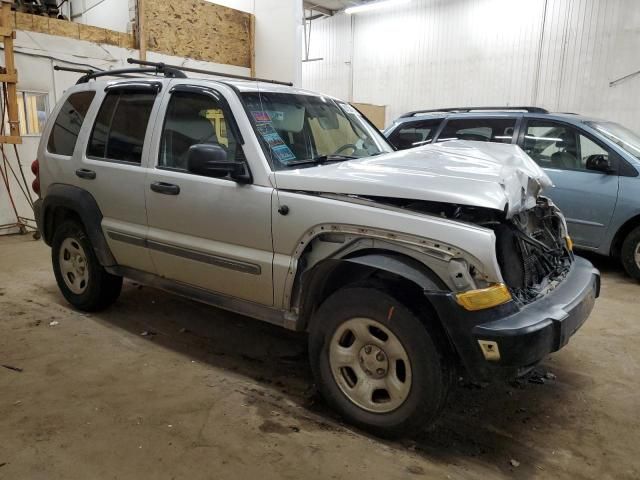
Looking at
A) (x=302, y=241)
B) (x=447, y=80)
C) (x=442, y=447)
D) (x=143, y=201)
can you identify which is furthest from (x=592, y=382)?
(x=447, y=80)

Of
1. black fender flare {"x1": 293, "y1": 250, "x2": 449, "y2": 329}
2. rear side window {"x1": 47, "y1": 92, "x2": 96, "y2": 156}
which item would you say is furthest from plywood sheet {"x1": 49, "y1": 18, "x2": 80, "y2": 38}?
black fender flare {"x1": 293, "y1": 250, "x2": 449, "y2": 329}

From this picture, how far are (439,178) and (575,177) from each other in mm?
3795

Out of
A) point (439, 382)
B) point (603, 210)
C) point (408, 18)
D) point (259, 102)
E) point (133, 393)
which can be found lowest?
point (133, 393)

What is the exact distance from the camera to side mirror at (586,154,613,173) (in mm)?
5328

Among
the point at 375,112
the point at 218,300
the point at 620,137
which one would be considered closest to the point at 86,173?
the point at 218,300

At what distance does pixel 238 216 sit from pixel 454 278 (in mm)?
1365

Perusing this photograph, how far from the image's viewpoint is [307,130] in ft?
11.1

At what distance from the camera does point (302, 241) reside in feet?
9.04

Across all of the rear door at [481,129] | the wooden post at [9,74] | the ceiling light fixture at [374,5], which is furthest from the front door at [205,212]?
the ceiling light fixture at [374,5]

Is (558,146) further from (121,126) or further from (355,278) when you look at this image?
(121,126)

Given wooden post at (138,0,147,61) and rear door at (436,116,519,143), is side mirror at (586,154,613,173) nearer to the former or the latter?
rear door at (436,116,519,143)

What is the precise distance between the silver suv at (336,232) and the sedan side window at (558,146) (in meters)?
2.62

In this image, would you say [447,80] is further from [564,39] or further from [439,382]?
[439,382]

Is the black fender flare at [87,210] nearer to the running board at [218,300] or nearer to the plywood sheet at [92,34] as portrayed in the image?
the running board at [218,300]
